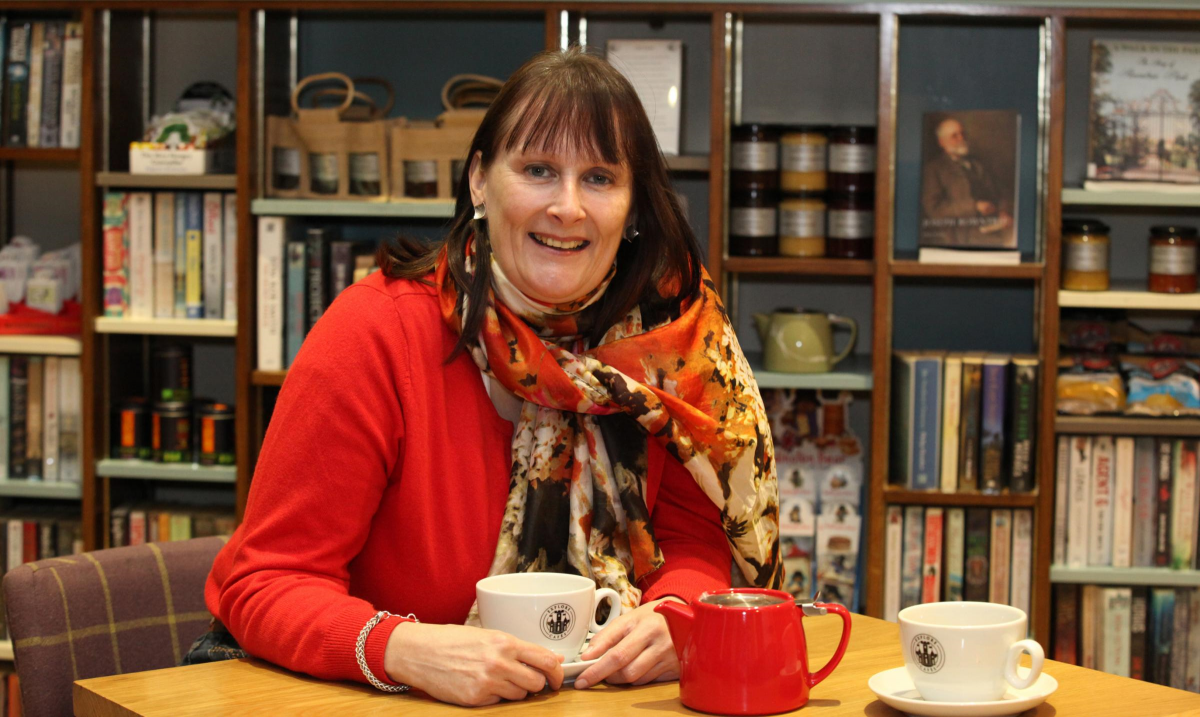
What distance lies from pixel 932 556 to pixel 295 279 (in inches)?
58.7

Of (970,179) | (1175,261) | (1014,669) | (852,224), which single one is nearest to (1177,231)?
(1175,261)

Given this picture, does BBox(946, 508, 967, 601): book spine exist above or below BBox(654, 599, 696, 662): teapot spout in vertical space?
below

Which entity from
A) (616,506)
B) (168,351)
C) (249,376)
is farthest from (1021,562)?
(168,351)

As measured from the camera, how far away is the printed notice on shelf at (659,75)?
8.38 ft

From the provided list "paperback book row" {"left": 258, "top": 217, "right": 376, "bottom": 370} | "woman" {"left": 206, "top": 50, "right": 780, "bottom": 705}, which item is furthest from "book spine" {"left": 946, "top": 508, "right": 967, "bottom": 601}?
"paperback book row" {"left": 258, "top": 217, "right": 376, "bottom": 370}

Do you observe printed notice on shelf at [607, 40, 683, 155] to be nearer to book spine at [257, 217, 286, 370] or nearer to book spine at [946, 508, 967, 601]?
book spine at [257, 217, 286, 370]

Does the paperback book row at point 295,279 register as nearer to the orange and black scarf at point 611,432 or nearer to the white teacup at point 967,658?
the orange and black scarf at point 611,432

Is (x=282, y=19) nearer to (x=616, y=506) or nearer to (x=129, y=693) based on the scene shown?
(x=616, y=506)

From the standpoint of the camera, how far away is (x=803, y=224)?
2492 mm

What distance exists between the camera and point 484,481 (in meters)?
1.37

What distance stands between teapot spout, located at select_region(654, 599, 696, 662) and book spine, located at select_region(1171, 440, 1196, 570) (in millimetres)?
1829

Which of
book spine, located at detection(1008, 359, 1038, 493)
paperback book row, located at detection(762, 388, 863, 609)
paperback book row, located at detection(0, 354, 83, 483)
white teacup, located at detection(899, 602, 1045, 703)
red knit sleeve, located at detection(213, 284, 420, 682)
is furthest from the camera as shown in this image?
paperback book row, located at detection(0, 354, 83, 483)

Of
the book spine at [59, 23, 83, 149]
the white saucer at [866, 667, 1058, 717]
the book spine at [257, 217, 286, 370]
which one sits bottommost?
the white saucer at [866, 667, 1058, 717]

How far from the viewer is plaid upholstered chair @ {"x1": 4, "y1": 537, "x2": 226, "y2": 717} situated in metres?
1.37
